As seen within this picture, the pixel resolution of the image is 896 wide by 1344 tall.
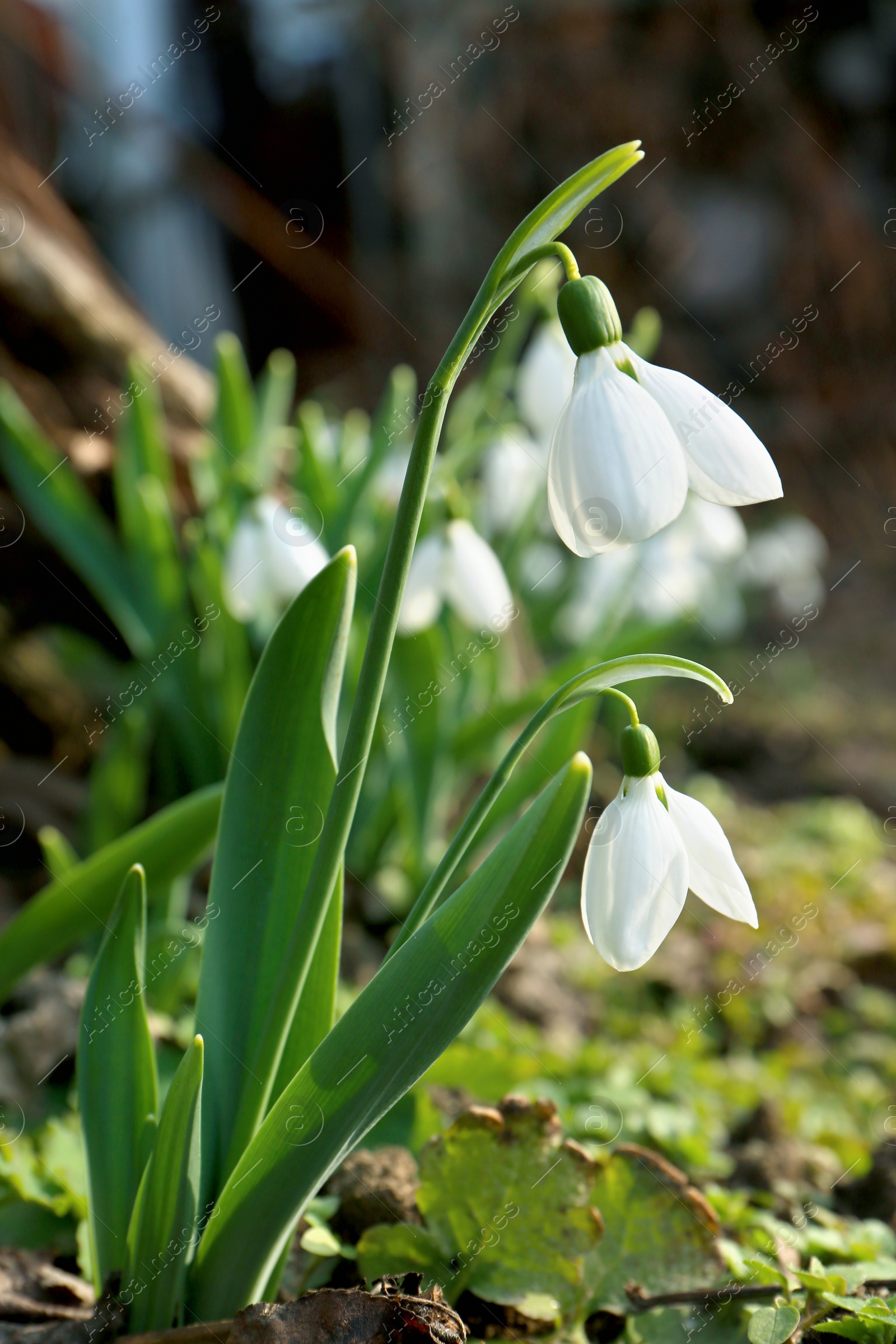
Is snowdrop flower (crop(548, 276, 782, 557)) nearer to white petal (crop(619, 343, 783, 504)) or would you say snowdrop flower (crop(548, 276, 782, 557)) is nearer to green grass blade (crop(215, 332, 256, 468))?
white petal (crop(619, 343, 783, 504))

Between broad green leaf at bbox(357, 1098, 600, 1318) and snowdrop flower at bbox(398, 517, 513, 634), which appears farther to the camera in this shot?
snowdrop flower at bbox(398, 517, 513, 634)

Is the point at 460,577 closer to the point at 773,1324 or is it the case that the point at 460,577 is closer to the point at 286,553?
the point at 286,553

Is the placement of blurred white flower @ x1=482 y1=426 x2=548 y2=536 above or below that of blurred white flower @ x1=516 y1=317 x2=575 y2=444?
below

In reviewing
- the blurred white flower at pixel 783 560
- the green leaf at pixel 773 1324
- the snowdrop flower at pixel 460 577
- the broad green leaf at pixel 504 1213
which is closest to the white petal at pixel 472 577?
the snowdrop flower at pixel 460 577

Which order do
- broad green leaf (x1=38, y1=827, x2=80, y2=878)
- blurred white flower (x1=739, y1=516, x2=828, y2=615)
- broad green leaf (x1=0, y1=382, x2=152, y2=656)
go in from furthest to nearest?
blurred white flower (x1=739, y1=516, x2=828, y2=615), broad green leaf (x1=0, y1=382, x2=152, y2=656), broad green leaf (x1=38, y1=827, x2=80, y2=878)

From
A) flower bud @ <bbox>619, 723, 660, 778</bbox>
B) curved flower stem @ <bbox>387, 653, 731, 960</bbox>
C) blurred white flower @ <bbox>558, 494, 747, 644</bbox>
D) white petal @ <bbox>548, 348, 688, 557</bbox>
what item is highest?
white petal @ <bbox>548, 348, 688, 557</bbox>

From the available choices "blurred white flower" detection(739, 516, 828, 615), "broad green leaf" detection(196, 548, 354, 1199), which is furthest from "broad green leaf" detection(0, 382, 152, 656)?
"blurred white flower" detection(739, 516, 828, 615)

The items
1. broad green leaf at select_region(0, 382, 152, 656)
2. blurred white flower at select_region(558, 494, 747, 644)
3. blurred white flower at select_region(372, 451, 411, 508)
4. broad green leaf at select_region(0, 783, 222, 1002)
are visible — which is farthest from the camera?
blurred white flower at select_region(558, 494, 747, 644)

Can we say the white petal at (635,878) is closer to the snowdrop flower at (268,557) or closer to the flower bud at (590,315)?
the flower bud at (590,315)

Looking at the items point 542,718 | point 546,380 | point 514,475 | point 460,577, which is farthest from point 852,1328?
point 514,475

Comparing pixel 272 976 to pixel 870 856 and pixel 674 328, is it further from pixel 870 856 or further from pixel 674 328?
pixel 674 328
